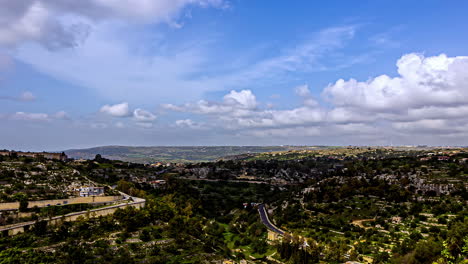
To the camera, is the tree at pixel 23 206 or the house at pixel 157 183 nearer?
the tree at pixel 23 206

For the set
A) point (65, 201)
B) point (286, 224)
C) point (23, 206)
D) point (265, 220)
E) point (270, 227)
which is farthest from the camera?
point (265, 220)

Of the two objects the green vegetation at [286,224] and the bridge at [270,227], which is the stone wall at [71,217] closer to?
A: the green vegetation at [286,224]

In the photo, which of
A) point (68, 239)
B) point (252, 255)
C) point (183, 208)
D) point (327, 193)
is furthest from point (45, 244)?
point (327, 193)

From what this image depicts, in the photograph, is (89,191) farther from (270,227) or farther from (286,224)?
(286,224)

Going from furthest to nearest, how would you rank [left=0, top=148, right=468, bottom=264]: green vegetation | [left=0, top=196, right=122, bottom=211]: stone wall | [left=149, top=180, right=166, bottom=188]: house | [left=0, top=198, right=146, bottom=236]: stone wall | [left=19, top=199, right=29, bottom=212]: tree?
[left=149, top=180, right=166, bottom=188]: house, [left=0, top=196, right=122, bottom=211]: stone wall, [left=19, top=199, right=29, bottom=212]: tree, [left=0, top=198, right=146, bottom=236]: stone wall, [left=0, top=148, right=468, bottom=264]: green vegetation

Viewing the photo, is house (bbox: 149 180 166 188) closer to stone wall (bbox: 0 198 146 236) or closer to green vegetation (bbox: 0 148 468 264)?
green vegetation (bbox: 0 148 468 264)

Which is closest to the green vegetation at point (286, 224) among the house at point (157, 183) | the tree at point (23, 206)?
the tree at point (23, 206)

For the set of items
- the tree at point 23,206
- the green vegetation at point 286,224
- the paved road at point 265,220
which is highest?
the tree at point 23,206

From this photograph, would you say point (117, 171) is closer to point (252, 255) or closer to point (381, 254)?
point (252, 255)

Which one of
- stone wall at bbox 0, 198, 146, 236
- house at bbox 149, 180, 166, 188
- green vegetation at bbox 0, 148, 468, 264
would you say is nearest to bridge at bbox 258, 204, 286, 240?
green vegetation at bbox 0, 148, 468, 264

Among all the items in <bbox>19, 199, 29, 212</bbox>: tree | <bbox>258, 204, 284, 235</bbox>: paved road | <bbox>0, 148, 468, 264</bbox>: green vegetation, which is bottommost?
<bbox>258, 204, 284, 235</bbox>: paved road

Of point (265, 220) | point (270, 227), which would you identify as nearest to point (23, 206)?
point (270, 227)
